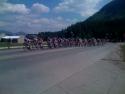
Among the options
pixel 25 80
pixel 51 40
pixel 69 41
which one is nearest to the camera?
pixel 25 80

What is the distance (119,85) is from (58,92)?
9.24 ft

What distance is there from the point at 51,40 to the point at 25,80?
Answer: 4027 cm

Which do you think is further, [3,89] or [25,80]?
[25,80]

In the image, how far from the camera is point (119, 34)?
637 ft

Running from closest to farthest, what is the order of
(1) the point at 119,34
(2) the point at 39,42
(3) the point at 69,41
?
(2) the point at 39,42
(3) the point at 69,41
(1) the point at 119,34

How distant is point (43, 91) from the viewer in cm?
823

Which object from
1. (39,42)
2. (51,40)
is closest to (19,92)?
(39,42)

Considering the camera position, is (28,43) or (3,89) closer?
(3,89)

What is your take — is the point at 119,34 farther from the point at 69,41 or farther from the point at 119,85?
the point at 119,85

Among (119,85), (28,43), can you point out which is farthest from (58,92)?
(28,43)

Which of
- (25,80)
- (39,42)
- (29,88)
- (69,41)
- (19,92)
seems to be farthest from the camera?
(69,41)

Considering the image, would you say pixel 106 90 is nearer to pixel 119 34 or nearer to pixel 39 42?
pixel 39 42

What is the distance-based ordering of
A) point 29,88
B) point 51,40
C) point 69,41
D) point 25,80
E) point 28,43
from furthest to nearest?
point 69,41 → point 51,40 → point 28,43 → point 25,80 → point 29,88

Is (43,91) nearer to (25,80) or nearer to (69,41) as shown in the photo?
(25,80)
